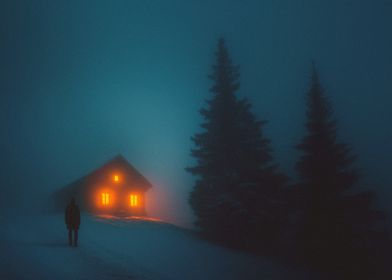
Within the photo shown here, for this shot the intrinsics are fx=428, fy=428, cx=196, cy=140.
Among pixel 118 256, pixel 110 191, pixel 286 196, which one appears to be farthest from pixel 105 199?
pixel 118 256

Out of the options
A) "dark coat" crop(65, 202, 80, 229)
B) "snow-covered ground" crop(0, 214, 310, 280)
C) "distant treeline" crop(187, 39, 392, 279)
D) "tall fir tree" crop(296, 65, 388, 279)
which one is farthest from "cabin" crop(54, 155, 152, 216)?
"dark coat" crop(65, 202, 80, 229)

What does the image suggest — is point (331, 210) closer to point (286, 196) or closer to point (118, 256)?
point (286, 196)

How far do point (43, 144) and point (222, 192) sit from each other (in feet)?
395

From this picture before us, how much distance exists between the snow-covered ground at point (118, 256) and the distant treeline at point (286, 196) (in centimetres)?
215

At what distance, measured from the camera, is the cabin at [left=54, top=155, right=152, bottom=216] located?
45.5m

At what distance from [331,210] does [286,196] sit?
370 centimetres

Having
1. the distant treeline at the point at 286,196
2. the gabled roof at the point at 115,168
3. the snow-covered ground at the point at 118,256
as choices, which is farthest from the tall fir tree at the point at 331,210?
the gabled roof at the point at 115,168

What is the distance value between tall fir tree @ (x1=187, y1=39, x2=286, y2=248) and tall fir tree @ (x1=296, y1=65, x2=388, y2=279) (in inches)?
108

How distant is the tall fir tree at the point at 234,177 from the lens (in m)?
28.3

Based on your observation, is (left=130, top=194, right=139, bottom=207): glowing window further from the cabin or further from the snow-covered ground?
the snow-covered ground

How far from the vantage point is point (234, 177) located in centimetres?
2916

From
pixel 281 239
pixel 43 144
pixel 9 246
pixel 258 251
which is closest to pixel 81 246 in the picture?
pixel 9 246

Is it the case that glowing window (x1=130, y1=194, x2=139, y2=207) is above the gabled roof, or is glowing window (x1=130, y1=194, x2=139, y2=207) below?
below

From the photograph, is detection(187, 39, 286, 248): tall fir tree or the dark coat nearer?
the dark coat
